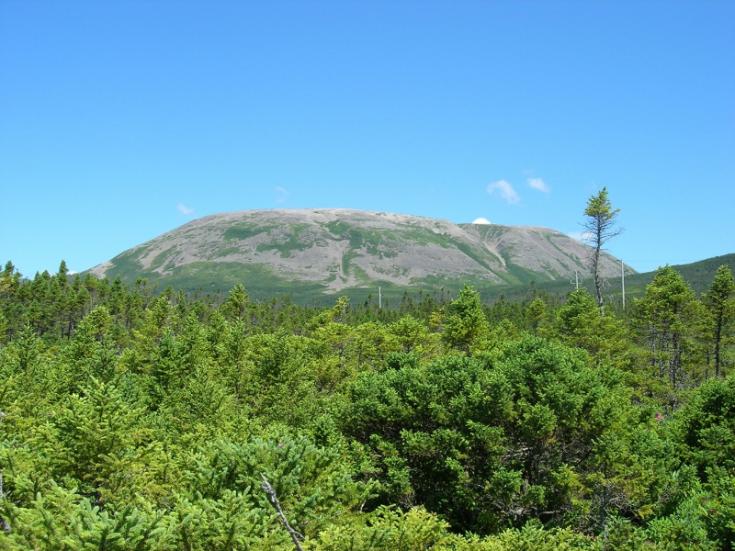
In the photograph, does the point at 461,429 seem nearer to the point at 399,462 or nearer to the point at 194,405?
the point at 399,462

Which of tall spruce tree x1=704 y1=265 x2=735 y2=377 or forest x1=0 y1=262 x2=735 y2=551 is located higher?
tall spruce tree x1=704 y1=265 x2=735 y2=377

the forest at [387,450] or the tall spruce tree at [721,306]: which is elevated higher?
the tall spruce tree at [721,306]

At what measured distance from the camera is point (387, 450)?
2805 centimetres

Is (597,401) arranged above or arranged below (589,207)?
below

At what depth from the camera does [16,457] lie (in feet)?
58.1

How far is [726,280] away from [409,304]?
3416 inches

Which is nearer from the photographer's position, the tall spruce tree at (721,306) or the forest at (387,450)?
the forest at (387,450)

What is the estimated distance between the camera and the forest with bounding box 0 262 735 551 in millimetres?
13836

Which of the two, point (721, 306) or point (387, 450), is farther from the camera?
point (721, 306)

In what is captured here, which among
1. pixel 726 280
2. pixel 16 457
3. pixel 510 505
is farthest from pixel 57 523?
pixel 726 280

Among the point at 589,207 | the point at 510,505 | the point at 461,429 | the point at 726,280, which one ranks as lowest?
the point at 510,505

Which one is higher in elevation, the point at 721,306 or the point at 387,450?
the point at 721,306

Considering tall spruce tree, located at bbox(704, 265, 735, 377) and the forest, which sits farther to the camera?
tall spruce tree, located at bbox(704, 265, 735, 377)

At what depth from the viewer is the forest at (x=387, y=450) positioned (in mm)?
13836
